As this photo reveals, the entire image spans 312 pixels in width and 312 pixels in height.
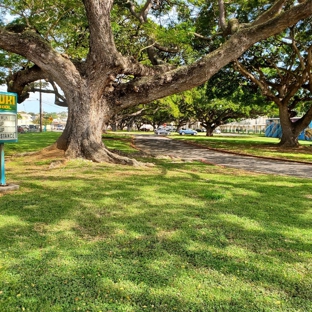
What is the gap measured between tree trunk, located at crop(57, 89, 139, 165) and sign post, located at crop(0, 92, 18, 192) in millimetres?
3722

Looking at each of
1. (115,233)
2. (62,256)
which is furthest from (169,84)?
(62,256)

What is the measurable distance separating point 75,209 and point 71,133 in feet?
18.8

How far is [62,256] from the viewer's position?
3.10m

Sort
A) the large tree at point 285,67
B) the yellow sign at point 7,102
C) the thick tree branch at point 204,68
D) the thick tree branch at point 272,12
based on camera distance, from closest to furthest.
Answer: the yellow sign at point 7,102 → the thick tree branch at point 204,68 → the thick tree branch at point 272,12 → the large tree at point 285,67

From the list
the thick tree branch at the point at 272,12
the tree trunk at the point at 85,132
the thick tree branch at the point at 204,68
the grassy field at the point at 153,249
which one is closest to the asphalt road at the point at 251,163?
the thick tree branch at the point at 204,68

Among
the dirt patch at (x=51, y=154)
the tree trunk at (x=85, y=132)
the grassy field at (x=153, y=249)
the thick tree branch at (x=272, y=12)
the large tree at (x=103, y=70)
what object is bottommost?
the grassy field at (x=153, y=249)

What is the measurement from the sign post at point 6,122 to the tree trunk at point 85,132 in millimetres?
3722

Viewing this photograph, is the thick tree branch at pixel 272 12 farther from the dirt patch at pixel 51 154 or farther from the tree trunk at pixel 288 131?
Answer: the tree trunk at pixel 288 131

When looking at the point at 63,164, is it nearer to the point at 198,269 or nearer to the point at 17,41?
the point at 17,41

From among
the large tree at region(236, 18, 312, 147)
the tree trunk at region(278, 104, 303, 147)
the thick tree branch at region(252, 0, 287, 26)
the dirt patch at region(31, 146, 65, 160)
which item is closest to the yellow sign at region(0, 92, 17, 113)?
the dirt patch at region(31, 146, 65, 160)

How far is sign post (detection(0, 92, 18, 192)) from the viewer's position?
5711mm

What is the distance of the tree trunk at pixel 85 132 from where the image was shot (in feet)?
31.8

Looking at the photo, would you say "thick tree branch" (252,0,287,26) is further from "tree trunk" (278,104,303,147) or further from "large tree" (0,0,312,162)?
"tree trunk" (278,104,303,147)

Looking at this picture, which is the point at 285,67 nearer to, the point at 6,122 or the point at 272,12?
the point at 272,12
